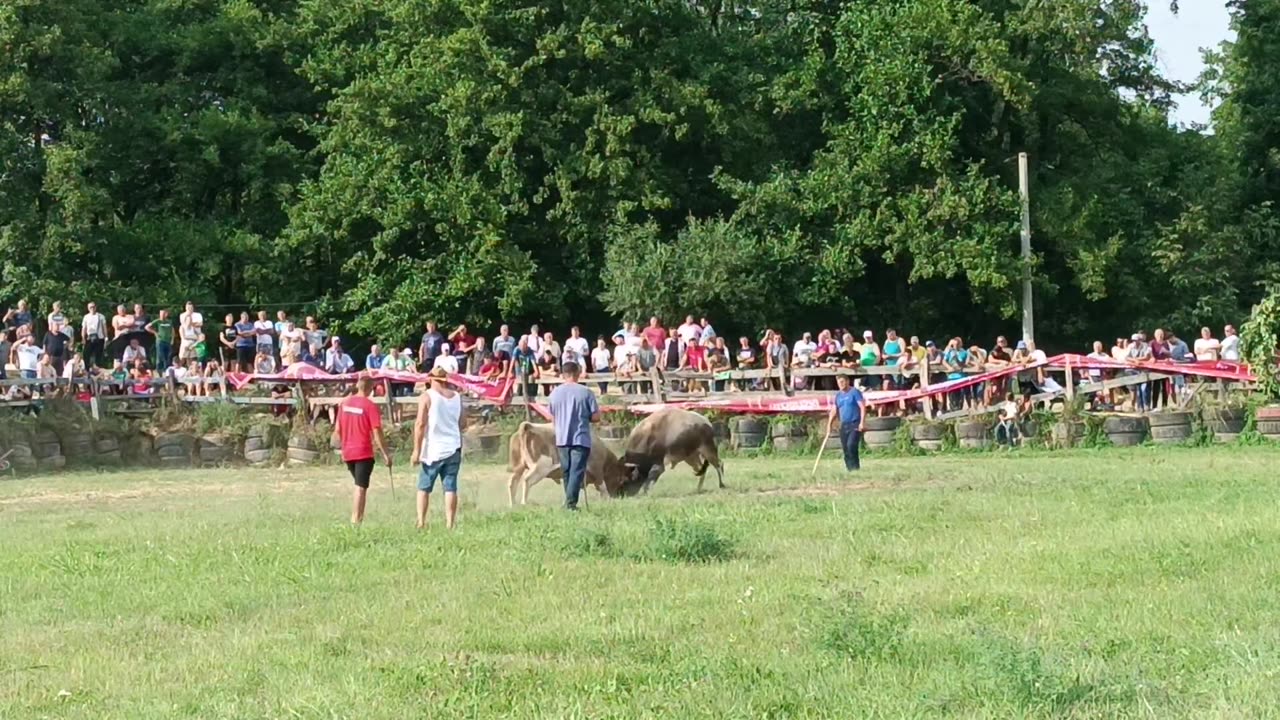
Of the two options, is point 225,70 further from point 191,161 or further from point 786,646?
point 786,646

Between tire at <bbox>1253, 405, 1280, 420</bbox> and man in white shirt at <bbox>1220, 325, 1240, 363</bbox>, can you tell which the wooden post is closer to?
man in white shirt at <bbox>1220, 325, 1240, 363</bbox>

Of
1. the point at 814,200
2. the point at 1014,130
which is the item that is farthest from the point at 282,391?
the point at 1014,130

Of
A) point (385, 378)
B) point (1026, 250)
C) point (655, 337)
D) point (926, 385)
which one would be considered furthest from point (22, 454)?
point (1026, 250)

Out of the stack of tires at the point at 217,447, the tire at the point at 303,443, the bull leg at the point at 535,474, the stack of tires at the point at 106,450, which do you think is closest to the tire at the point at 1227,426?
the bull leg at the point at 535,474

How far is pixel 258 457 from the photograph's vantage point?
32219 millimetres

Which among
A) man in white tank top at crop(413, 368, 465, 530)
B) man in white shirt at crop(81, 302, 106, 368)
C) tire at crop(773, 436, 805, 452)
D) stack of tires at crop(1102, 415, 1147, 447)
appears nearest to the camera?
man in white tank top at crop(413, 368, 465, 530)

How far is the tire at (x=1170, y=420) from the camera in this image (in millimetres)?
29328

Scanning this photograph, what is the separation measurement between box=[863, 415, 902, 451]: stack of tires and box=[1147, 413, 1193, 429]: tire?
4698mm

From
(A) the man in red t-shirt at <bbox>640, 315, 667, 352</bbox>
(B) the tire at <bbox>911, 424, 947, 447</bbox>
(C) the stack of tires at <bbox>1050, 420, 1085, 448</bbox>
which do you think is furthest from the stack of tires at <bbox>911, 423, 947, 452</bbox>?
(A) the man in red t-shirt at <bbox>640, 315, 667, 352</bbox>

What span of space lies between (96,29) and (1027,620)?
3876 centimetres

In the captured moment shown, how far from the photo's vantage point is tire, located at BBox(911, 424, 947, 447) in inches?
1200

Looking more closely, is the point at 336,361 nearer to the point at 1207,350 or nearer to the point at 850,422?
the point at 850,422

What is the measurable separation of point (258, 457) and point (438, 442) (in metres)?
17.1

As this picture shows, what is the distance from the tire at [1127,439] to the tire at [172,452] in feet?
59.8
